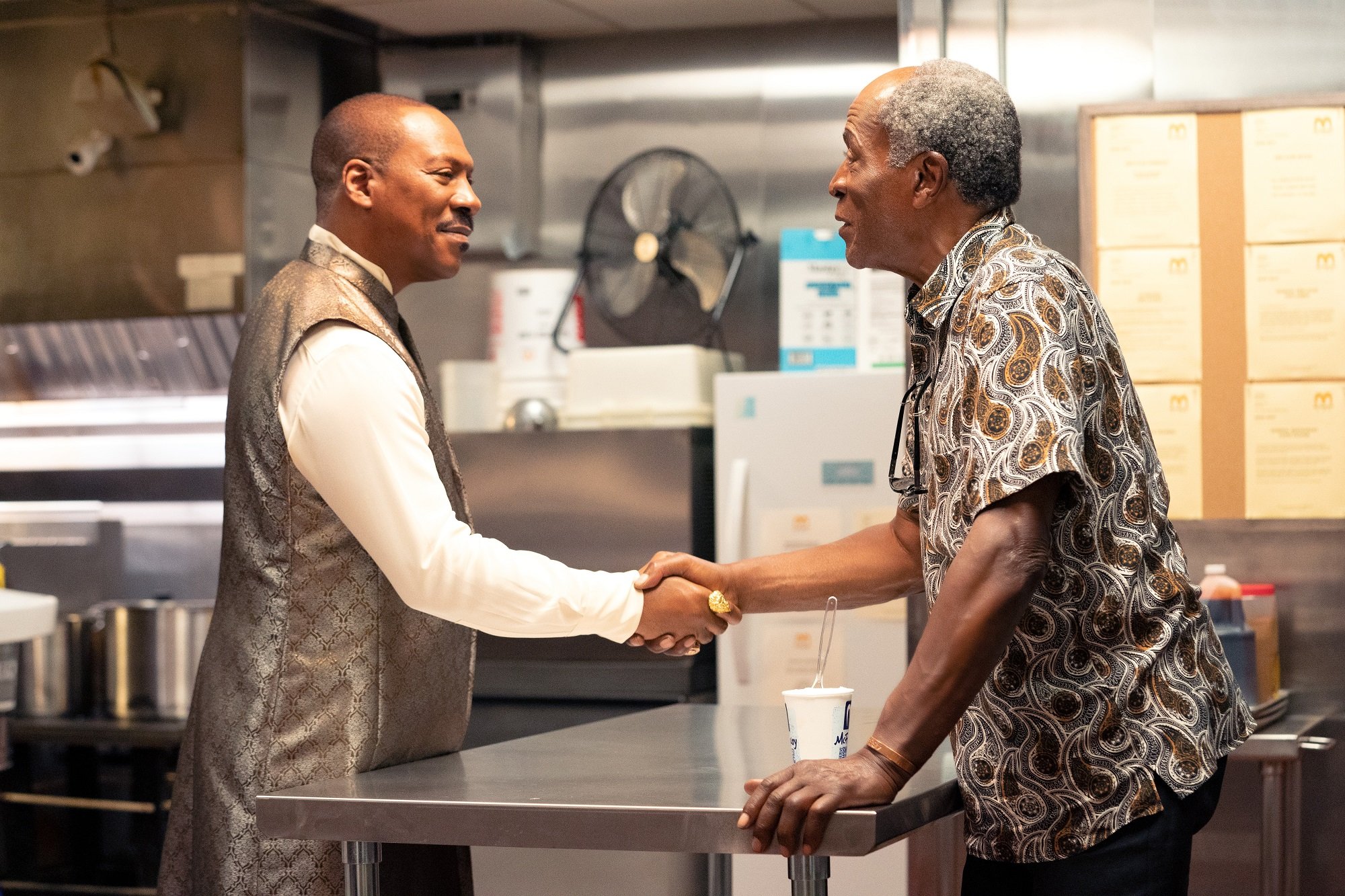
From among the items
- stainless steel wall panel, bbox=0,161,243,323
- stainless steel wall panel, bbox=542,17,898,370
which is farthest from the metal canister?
stainless steel wall panel, bbox=542,17,898,370

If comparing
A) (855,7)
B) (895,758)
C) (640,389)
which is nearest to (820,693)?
(895,758)

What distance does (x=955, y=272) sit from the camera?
5.73 ft

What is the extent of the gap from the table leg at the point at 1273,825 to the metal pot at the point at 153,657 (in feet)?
9.72

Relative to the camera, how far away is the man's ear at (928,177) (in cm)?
180

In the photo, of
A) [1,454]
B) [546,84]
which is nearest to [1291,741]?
[546,84]

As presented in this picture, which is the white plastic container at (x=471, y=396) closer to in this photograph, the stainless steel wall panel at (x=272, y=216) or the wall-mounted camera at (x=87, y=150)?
the stainless steel wall panel at (x=272, y=216)

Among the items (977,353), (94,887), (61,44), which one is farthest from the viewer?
(61,44)

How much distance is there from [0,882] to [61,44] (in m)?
2.65

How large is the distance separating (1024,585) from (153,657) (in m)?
3.60

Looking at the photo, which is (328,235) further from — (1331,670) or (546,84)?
(546,84)

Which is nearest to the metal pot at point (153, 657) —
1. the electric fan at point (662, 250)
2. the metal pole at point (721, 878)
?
the electric fan at point (662, 250)

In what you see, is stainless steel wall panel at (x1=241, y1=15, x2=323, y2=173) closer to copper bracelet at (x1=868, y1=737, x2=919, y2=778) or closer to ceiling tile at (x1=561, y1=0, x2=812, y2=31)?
ceiling tile at (x1=561, y1=0, x2=812, y2=31)

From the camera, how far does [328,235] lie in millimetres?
2162

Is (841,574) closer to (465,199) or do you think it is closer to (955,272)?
(955,272)
